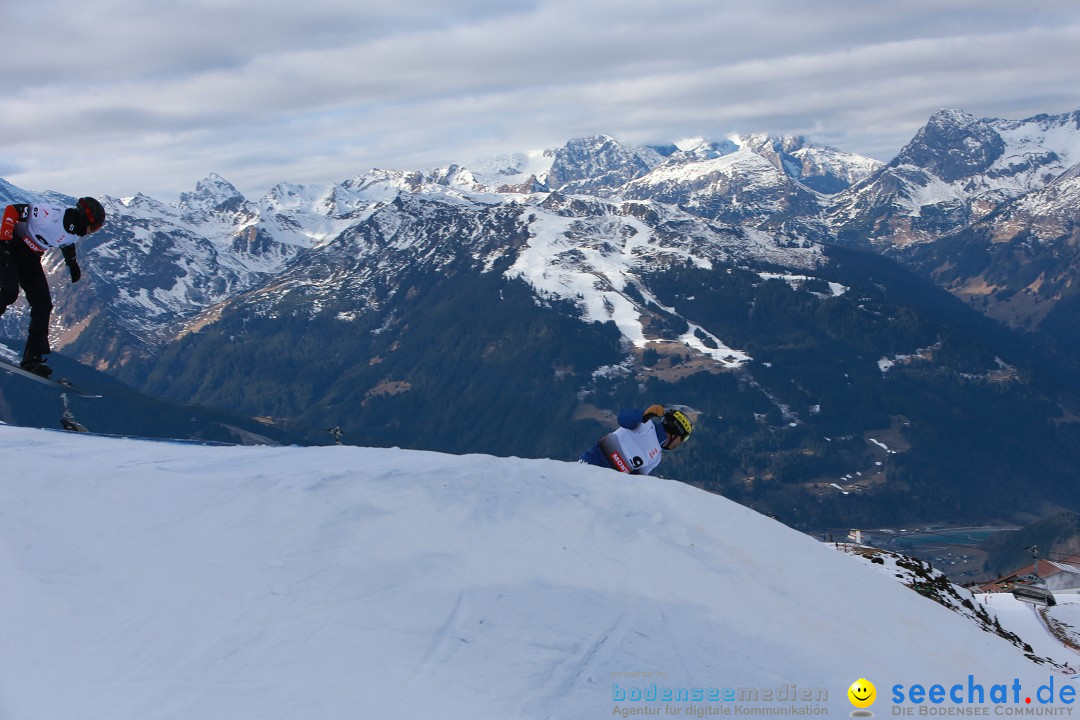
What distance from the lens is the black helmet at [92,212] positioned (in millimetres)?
17859

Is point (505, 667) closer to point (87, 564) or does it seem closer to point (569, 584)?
point (569, 584)

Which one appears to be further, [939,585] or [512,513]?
[939,585]

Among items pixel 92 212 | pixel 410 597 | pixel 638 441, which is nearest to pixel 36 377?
pixel 92 212

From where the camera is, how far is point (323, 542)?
11.6 meters

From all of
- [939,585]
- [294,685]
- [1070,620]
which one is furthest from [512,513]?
[1070,620]

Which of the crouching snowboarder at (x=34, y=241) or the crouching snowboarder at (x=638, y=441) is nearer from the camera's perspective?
the crouching snowboarder at (x=638, y=441)

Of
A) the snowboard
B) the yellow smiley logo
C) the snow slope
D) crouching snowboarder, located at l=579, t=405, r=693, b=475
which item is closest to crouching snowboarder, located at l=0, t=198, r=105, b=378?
the snowboard

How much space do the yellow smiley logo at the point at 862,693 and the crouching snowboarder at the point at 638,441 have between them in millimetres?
6900

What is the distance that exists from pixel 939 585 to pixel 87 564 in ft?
60.0

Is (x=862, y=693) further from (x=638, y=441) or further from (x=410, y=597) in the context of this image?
(x=638, y=441)

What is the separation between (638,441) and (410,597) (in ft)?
24.7

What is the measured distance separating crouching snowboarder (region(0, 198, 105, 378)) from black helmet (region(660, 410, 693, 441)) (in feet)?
40.5

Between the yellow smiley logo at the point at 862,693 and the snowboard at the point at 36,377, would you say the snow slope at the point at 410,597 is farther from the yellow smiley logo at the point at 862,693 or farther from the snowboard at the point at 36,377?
the snowboard at the point at 36,377

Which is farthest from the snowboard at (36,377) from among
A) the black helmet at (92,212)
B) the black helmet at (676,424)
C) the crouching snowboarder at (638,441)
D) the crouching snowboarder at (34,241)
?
the black helmet at (676,424)
